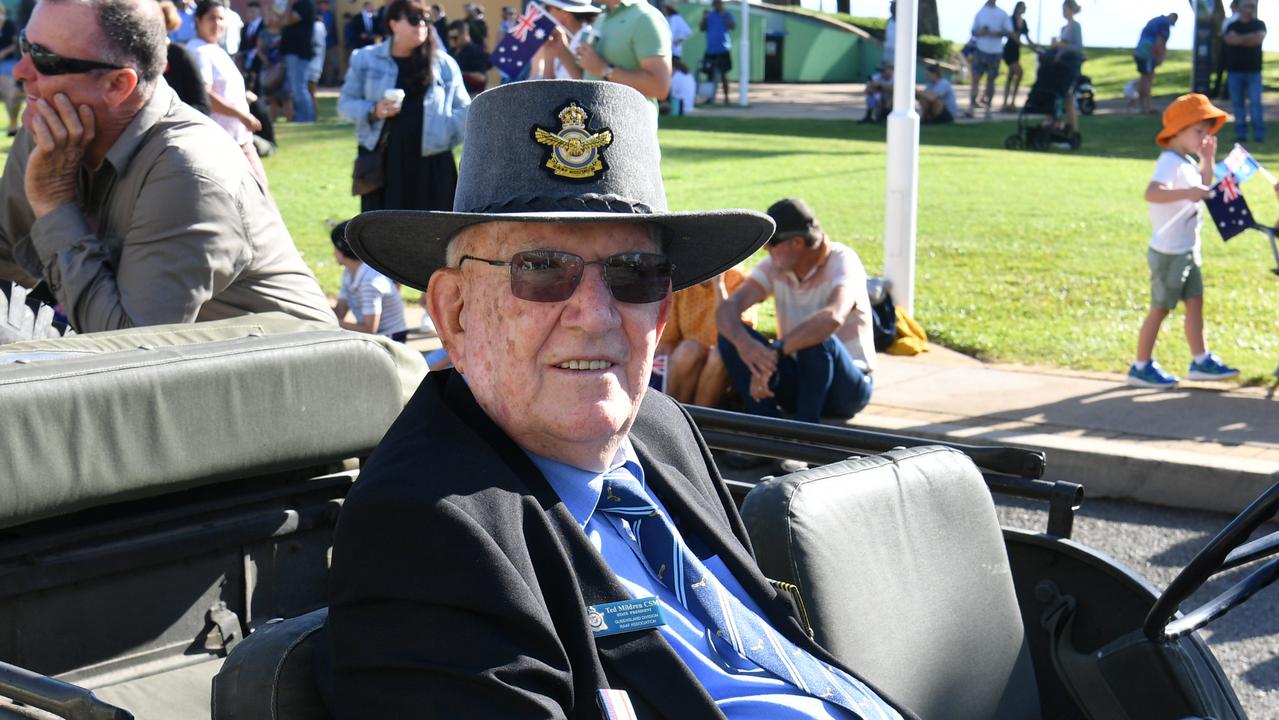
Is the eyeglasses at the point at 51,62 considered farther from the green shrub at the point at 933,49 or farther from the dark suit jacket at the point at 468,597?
the green shrub at the point at 933,49

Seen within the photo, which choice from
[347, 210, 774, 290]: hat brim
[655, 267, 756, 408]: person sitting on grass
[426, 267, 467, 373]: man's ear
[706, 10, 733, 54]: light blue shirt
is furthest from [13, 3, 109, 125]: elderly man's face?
[706, 10, 733, 54]: light blue shirt

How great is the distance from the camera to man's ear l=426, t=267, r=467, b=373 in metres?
2.41

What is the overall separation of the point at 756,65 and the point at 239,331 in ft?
112

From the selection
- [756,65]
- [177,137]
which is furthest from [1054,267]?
[756,65]

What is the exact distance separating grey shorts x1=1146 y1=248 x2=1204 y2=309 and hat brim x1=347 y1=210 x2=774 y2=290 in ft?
18.6

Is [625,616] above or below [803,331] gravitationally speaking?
above

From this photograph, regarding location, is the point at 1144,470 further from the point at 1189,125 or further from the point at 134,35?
the point at 134,35

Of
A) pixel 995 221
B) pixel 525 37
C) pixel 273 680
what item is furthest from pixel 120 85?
pixel 995 221

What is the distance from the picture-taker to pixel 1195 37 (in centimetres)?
2705

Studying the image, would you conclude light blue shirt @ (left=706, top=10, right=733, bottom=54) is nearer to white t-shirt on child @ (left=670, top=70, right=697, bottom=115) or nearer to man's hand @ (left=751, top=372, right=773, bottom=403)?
white t-shirt on child @ (left=670, top=70, right=697, bottom=115)

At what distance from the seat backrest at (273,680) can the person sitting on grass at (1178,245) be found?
6519 millimetres

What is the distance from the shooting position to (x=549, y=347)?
2332 mm

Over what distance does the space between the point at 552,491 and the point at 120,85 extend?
2.14 metres

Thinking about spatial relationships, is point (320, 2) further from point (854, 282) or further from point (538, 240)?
point (538, 240)
